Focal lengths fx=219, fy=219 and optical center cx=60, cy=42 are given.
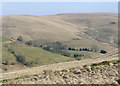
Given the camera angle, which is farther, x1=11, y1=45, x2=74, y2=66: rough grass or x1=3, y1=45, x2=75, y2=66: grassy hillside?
x1=11, y1=45, x2=74, y2=66: rough grass

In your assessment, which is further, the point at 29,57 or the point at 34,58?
the point at 29,57

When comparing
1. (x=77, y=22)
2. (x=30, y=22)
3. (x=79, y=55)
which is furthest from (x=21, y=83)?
(x=77, y=22)

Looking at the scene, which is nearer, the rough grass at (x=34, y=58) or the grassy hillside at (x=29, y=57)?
the grassy hillside at (x=29, y=57)

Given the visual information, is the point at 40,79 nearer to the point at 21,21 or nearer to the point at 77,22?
the point at 21,21

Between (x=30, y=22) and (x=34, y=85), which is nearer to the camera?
(x=34, y=85)

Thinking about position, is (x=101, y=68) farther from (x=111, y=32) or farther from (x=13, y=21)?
(x=13, y=21)

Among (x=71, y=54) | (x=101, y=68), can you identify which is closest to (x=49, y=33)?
(x=71, y=54)

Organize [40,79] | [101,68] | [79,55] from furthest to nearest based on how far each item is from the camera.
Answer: [79,55], [101,68], [40,79]

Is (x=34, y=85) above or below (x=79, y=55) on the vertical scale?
above

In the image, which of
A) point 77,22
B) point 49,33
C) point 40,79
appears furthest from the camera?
point 77,22
